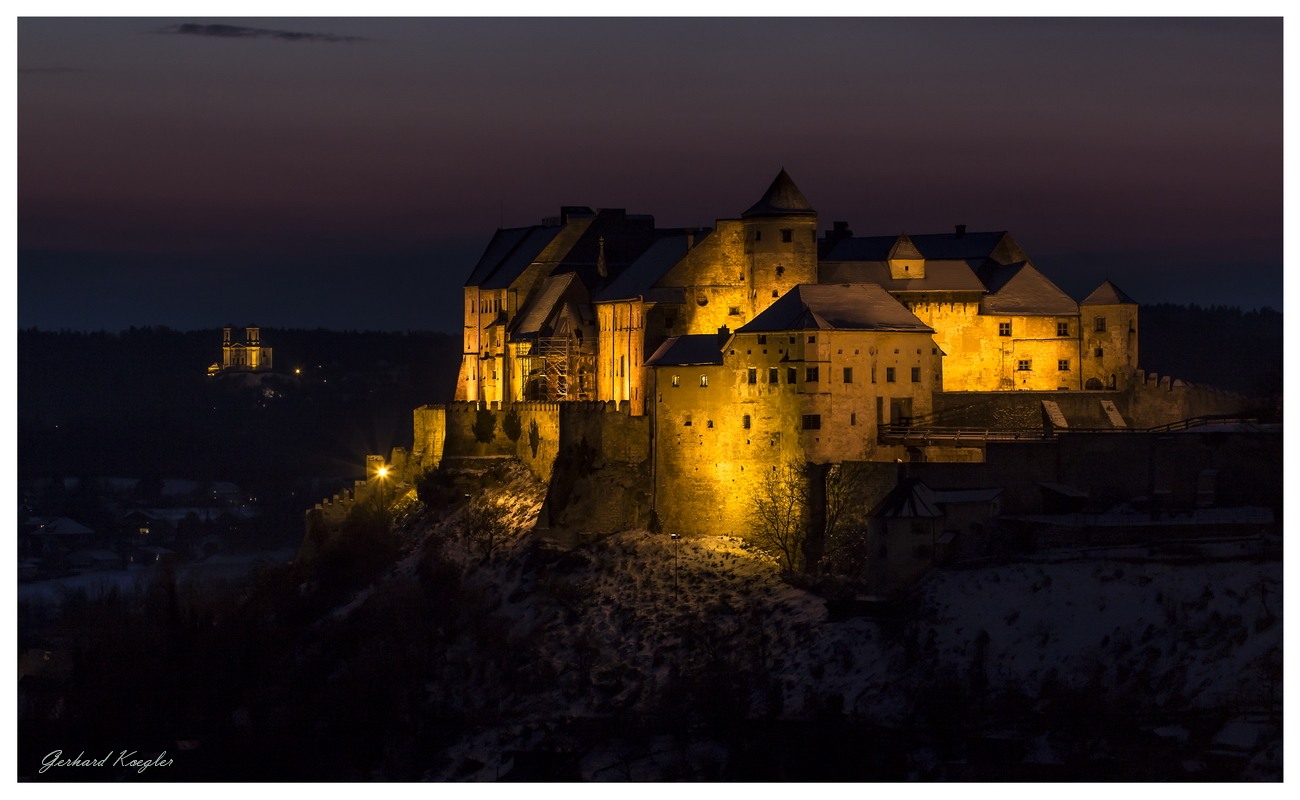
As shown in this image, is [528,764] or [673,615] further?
[673,615]

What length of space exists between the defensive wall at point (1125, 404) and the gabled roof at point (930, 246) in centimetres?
1058

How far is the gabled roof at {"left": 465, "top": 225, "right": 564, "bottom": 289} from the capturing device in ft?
315

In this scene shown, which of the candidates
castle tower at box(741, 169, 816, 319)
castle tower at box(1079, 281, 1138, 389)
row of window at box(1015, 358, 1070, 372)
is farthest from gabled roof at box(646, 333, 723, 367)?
castle tower at box(1079, 281, 1138, 389)

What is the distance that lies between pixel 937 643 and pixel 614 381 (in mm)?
22013

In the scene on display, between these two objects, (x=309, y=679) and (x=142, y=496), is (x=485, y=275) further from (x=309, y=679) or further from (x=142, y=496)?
(x=142, y=496)

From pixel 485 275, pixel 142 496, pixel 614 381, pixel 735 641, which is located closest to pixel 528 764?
pixel 735 641

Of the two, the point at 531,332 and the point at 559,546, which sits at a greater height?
the point at 531,332

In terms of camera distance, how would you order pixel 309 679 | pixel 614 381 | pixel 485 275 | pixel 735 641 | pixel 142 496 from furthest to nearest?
pixel 142 496, pixel 485 275, pixel 614 381, pixel 309 679, pixel 735 641

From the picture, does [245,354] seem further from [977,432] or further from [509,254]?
[977,432]

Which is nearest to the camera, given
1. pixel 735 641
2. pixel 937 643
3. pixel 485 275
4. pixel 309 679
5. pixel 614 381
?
pixel 937 643

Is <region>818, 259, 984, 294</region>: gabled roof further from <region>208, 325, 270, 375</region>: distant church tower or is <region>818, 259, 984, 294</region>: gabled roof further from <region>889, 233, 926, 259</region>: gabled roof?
<region>208, 325, 270, 375</region>: distant church tower

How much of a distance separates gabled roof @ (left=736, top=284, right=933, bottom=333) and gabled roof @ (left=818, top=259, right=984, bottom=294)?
5.96 m

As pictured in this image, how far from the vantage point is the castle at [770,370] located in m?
76.2

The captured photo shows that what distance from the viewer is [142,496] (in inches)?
6280
